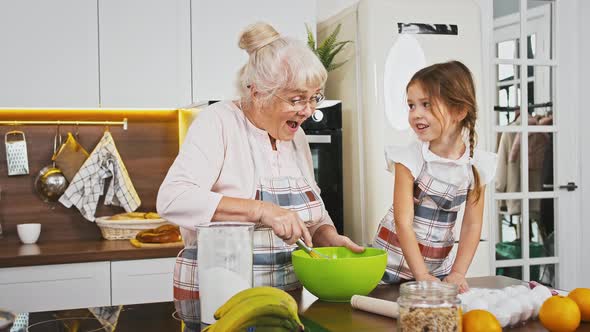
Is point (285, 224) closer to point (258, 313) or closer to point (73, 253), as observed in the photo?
point (258, 313)

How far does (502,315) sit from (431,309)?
0.31 metres

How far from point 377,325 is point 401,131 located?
6.03ft

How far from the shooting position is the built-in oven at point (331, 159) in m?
3.02

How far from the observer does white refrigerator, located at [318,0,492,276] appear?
2975 millimetres

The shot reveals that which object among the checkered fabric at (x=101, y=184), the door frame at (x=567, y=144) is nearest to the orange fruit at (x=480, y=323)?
the checkered fabric at (x=101, y=184)

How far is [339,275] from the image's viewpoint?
1.41 metres

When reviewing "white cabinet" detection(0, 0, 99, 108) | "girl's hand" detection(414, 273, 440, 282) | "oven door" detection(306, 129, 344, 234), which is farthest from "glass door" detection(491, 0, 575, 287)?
"white cabinet" detection(0, 0, 99, 108)

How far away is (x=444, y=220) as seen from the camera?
1.91 metres

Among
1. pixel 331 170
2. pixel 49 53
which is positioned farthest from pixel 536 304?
pixel 49 53

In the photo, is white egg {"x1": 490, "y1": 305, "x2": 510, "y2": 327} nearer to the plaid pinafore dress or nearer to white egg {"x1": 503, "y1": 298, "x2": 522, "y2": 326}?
white egg {"x1": 503, "y1": 298, "x2": 522, "y2": 326}

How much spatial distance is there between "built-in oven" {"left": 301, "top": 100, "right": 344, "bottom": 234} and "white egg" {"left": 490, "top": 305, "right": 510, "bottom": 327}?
1.81 metres

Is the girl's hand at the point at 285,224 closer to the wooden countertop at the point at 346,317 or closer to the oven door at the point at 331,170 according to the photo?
the wooden countertop at the point at 346,317

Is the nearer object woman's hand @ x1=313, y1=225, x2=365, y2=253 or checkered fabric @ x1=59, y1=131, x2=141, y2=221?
woman's hand @ x1=313, y1=225, x2=365, y2=253

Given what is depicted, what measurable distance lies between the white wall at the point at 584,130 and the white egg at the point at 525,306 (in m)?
2.89
